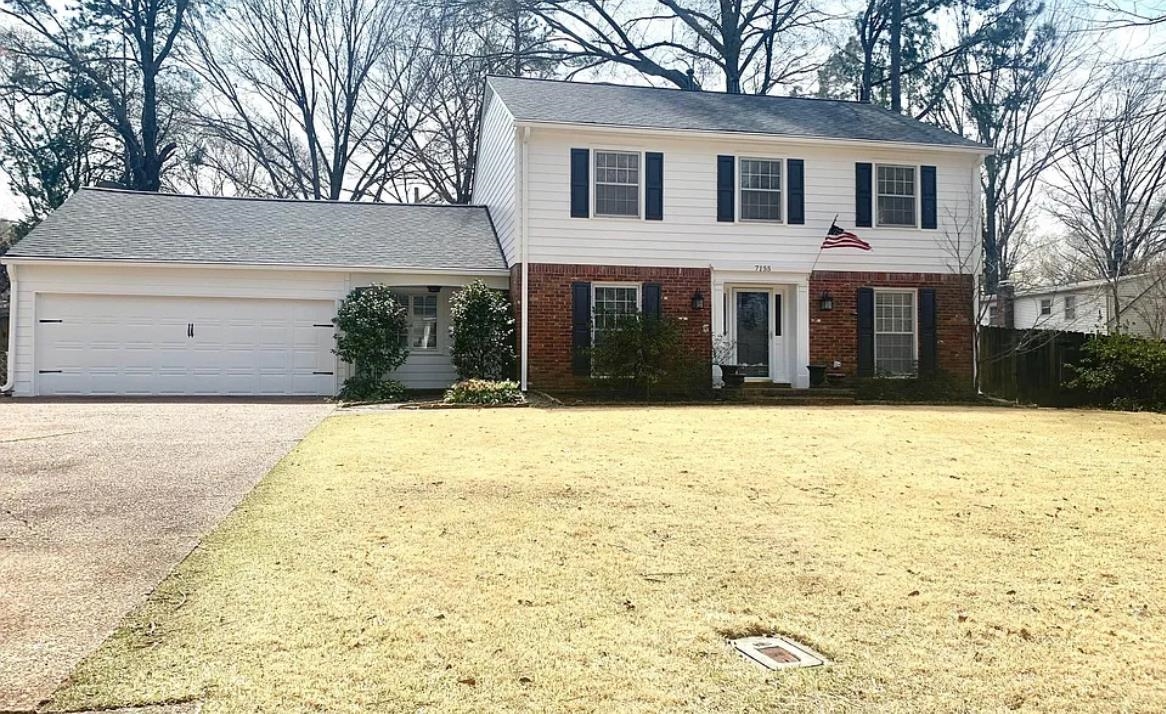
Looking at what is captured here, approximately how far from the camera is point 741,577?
4.09 m

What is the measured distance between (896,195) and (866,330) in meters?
2.83

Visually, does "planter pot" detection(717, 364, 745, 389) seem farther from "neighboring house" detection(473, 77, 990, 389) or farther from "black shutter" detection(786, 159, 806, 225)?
"black shutter" detection(786, 159, 806, 225)

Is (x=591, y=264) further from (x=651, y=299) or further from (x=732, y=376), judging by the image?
(x=732, y=376)

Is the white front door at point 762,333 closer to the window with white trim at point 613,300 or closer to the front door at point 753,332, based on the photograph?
the front door at point 753,332

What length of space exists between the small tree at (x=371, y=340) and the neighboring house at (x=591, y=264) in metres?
0.97

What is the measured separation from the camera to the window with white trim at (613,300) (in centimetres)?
1543

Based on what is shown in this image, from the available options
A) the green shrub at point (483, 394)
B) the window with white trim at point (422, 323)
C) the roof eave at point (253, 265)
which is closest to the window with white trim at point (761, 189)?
the roof eave at point (253, 265)

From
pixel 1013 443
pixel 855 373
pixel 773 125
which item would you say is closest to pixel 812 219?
pixel 773 125

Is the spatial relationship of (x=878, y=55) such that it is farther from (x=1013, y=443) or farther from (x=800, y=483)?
(x=800, y=483)

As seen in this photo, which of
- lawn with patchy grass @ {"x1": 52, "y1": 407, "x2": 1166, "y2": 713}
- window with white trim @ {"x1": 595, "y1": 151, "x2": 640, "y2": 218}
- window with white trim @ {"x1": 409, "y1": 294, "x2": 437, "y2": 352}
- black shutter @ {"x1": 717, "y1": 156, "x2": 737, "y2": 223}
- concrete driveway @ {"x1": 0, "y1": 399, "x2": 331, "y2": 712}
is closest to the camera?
lawn with patchy grass @ {"x1": 52, "y1": 407, "x2": 1166, "y2": 713}

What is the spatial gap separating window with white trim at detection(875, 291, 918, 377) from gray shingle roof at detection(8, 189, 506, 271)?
25.2 ft

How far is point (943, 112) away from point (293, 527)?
27.2 m

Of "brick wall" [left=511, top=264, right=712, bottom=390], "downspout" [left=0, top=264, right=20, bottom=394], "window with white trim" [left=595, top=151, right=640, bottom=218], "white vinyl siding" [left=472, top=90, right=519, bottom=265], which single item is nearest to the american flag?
Result: "brick wall" [left=511, top=264, right=712, bottom=390]

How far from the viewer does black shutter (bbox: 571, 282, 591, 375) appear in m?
15.3
